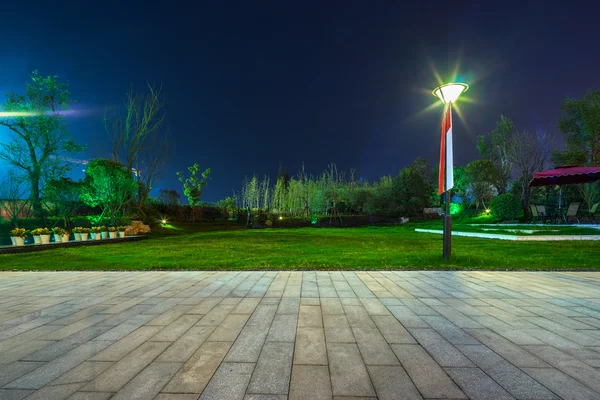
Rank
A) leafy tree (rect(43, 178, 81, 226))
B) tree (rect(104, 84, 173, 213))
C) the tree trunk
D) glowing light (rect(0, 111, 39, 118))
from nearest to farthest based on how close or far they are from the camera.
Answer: the tree trunk → leafy tree (rect(43, 178, 81, 226)) → glowing light (rect(0, 111, 39, 118)) → tree (rect(104, 84, 173, 213))

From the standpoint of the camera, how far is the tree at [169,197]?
2626 centimetres

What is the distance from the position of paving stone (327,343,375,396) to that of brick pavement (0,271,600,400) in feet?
0.04

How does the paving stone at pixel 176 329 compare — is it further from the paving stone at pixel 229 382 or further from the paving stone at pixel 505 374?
the paving stone at pixel 505 374

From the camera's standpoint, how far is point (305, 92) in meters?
46.3

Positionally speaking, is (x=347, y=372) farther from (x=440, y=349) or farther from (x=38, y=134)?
(x=38, y=134)

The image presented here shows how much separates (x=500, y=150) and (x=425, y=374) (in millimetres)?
36948

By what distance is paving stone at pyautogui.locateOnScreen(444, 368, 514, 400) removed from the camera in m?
1.78

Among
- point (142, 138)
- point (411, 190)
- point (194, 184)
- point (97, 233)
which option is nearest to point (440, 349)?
point (97, 233)

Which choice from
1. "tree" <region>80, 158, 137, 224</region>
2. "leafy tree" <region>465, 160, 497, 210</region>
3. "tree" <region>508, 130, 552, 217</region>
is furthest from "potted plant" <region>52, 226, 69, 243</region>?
"leafy tree" <region>465, 160, 497, 210</region>

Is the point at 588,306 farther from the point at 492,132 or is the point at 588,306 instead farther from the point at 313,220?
the point at 492,132

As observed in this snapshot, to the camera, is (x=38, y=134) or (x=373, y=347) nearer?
(x=373, y=347)

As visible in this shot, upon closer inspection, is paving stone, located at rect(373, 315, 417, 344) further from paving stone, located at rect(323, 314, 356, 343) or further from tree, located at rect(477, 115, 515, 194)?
tree, located at rect(477, 115, 515, 194)

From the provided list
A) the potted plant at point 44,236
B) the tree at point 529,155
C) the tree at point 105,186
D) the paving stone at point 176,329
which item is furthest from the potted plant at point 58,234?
the tree at point 529,155

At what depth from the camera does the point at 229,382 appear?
1951 mm
